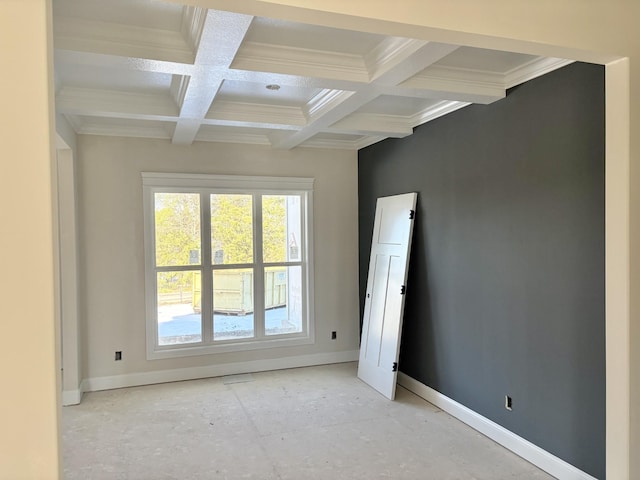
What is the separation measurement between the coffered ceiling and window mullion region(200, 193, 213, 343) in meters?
0.86

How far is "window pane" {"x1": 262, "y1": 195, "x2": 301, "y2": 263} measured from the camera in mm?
5406

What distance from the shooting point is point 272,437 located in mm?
3578

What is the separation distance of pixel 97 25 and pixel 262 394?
341 cm

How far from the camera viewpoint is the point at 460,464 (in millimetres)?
3156

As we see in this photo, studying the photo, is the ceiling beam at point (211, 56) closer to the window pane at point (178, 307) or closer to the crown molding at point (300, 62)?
the crown molding at point (300, 62)

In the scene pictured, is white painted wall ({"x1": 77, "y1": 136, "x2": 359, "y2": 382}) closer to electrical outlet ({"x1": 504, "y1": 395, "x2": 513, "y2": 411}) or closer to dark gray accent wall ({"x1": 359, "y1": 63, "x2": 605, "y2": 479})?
dark gray accent wall ({"x1": 359, "y1": 63, "x2": 605, "y2": 479})

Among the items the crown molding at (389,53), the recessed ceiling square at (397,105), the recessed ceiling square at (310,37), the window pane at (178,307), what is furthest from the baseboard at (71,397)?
the crown molding at (389,53)

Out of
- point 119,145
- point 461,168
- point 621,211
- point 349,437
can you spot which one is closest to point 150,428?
point 349,437

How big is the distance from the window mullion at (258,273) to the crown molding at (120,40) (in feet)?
9.04

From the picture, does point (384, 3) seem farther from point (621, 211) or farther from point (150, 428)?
point (150, 428)

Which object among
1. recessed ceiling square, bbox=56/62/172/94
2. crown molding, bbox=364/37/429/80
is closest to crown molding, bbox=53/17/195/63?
recessed ceiling square, bbox=56/62/172/94

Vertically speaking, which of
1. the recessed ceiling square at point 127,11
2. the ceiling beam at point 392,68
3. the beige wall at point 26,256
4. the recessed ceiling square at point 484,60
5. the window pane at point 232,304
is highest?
the recessed ceiling square at point 127,11

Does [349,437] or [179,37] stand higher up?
[179,37]

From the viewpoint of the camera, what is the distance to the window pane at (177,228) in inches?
195
